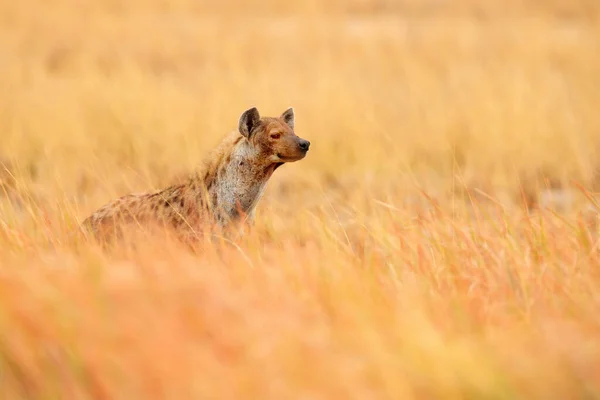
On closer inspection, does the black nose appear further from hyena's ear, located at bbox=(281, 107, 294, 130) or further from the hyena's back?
the hyena's back

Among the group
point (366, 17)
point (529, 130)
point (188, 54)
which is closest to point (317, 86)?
point (529, 130)

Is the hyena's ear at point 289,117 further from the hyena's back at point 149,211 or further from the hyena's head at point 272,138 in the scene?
the hyena's back at point 149,211

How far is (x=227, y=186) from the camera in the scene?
4598 mm

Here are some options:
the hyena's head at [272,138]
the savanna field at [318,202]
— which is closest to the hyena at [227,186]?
the hyena's head at [272,138]

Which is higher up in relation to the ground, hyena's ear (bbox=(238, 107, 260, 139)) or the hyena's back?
hyena's ear (bbox=(238, 107, 260, 139))

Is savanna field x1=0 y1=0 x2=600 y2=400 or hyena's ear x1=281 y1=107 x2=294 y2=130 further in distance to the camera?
hyena's ear x1=281 y1=107 x2=294 y2=130

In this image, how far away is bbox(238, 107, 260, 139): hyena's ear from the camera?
455 cm

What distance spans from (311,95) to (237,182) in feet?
14.4

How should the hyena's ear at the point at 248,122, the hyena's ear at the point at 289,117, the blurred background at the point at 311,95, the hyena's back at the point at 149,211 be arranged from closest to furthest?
1. the hyena's back at the point at 149,211
2. the hyena's ear at the point at 248,122
3. the hyena's ear at the point at 289,117
4. the blurred background at the point at 311,95

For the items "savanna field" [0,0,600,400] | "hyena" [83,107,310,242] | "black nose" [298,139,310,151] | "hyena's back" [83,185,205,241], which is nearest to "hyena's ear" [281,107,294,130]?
"hyena" [83,107,310,242]

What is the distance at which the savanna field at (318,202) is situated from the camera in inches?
99.3

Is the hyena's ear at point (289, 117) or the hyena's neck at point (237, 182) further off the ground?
the hyena's ear at point (289, 117)

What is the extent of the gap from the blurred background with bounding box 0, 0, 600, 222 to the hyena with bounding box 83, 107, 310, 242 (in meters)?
0.24

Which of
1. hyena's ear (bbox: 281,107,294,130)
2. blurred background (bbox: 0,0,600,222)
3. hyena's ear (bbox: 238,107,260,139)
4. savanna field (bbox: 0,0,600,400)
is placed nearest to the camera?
savanna field (bbox: 0,0,600,400)
